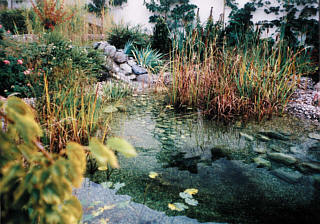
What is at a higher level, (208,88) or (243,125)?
(208,88)

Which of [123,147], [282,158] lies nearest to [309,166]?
[282,158]

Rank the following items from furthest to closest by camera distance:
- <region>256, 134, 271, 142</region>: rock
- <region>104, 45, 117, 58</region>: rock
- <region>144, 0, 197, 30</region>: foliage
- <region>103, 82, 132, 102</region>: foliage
A: <region>144, 0, 197, 30</region>: foliage
<region>104, 45, 117, 58</region>: rock
<region>103, 82, 132, 102</region>: foliage
<region>256, 134, 271, 142</region>: rock

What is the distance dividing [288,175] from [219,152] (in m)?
0.56

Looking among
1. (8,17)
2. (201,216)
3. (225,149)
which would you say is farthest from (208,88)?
(8,17)

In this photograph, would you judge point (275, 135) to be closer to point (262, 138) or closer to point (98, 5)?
point (262, 138)

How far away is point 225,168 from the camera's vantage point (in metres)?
1.82

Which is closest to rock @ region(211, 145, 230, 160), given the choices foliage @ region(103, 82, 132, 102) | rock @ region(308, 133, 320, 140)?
rock @ region(308, 133, 320, 140)

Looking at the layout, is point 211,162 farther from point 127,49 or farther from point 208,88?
point 127,49

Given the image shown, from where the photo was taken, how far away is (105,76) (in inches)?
196

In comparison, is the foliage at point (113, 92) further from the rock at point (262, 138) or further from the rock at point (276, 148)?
the rock at point (276, 148)

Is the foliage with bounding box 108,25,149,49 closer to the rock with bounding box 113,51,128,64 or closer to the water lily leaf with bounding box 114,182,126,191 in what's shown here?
the rock with bounding box 113,51,128,64

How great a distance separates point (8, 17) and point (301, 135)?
9163mm

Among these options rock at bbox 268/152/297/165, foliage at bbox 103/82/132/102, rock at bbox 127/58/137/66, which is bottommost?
rock at bbox 268/152/297/165

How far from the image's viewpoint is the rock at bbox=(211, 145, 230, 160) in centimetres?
200
